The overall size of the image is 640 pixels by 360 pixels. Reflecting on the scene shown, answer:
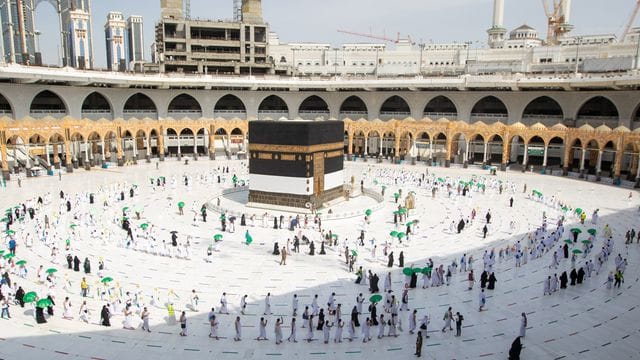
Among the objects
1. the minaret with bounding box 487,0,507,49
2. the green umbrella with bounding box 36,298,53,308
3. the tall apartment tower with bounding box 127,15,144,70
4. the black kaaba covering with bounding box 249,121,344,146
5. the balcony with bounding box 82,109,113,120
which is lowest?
the green umbrella with bounding box 36,298,53,308

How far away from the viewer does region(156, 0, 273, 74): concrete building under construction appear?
207 ft

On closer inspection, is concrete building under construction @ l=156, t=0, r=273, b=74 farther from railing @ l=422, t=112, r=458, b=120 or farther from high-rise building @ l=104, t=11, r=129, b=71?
high-rise building @ l=104, t=11, r=129, b=71

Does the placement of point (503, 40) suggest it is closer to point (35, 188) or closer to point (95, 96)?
point (95, 96)

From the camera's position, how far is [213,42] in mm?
64188

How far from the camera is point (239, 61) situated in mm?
65750

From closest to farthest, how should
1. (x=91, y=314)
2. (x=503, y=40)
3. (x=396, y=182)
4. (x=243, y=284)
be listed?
(x=91, y=314) < (x=243, y=284) < (x=396, y=182) < (x=503, y=40)

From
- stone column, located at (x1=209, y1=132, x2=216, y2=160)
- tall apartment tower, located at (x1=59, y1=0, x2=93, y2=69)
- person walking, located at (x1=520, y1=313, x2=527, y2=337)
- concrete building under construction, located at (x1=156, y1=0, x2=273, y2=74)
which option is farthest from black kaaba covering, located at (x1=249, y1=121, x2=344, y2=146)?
tall apartment tower, located at (x1=59, y1=0, x2=93, y2=69)

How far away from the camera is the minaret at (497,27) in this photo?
87.3 metres

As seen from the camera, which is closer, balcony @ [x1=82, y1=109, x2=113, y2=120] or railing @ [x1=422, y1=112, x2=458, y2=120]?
balcony @ [x1=82, y1=109, x2=113, y2=120]

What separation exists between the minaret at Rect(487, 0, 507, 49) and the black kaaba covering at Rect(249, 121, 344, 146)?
237ft

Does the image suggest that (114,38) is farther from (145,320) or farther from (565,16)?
(145,320)

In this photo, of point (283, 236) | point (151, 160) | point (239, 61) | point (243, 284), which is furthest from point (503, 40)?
point (243, 284)

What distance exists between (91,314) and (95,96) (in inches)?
1702

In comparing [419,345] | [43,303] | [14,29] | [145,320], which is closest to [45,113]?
[14,29]
